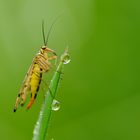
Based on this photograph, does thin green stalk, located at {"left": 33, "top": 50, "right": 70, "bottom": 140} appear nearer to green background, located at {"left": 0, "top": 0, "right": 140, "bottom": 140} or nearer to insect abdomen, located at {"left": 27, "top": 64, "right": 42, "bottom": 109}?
insect abdomen, located at {"left": 27, "top": 64, "right": 42, "bottom": 109}

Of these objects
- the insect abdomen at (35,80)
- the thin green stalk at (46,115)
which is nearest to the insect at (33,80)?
the insect abdomen at (35,80)

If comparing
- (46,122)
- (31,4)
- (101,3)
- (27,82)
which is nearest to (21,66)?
(31,4)

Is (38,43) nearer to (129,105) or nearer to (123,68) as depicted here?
→ (123,68)

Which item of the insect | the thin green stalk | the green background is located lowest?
the thin green stalk

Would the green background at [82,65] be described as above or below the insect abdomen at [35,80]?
above

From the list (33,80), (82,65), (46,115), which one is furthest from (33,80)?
(82,65)

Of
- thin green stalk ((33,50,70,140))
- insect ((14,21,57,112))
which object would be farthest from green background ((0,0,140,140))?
thin green stalk ((33,50,70,140))

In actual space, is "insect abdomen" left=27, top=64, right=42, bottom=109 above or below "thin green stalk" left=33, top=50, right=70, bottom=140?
above

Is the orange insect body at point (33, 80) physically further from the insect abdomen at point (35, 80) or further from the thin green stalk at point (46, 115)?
the thin green stalk at point (46, 115)
